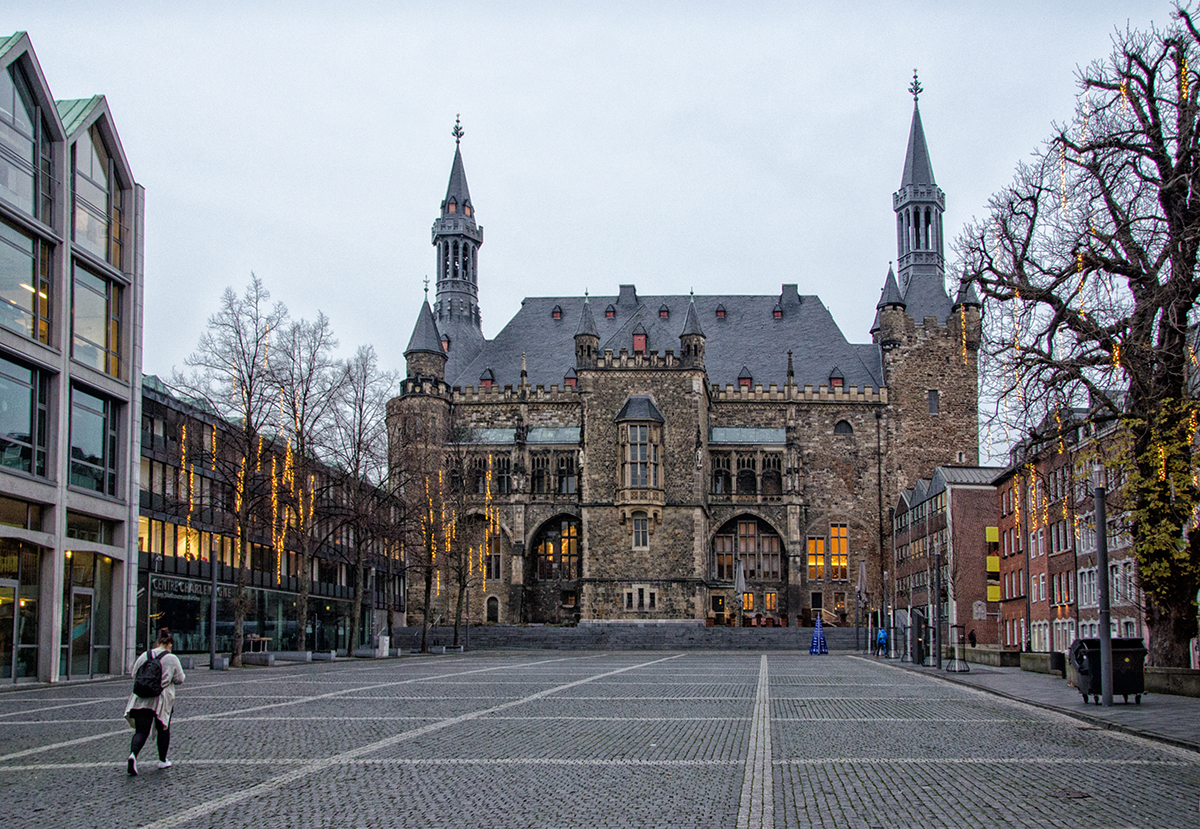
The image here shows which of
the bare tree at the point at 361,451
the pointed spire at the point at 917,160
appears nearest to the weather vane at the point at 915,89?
the pointed spire at the point at 917,160

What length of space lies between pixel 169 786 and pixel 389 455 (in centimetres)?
3301

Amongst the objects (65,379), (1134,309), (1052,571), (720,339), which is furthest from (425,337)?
(1134,309)

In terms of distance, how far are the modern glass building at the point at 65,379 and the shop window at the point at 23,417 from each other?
0.04m

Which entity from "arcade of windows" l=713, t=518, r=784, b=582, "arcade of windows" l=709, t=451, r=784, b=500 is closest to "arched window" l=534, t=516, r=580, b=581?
"arcade of windows" l=713, t=518, r=784, b=582

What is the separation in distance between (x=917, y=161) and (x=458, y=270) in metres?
31.0

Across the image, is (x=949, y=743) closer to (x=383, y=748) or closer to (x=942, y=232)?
(x=383, y=748)

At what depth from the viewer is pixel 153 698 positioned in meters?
12.3

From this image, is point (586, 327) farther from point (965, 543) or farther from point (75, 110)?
point (75, 110)

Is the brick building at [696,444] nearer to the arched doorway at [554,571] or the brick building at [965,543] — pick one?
the arched doorway at [554,571]

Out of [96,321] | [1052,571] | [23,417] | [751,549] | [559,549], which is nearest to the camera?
[23,417]

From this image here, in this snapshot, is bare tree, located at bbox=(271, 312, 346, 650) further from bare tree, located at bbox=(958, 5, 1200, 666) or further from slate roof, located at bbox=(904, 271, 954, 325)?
slate roof, located at bbox=(904, 271, 954, 325)

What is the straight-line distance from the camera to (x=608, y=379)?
68750 millimetres

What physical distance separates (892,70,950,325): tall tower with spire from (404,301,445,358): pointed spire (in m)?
28.9

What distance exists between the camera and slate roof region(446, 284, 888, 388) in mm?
76875
